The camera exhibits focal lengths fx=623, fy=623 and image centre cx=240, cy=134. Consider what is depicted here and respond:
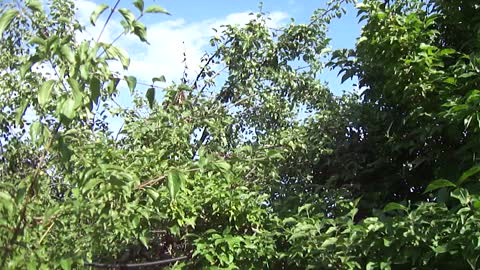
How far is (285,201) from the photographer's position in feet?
14.0

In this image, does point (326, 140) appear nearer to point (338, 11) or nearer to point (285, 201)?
point (285, 201)

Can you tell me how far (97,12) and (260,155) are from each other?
99.1 inches

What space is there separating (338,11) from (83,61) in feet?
13.6

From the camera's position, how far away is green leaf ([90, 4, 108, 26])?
1.78m

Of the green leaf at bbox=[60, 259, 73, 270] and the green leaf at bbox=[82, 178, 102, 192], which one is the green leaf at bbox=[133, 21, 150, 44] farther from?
the green leaf at bbox=[60, 259, 73, 270]

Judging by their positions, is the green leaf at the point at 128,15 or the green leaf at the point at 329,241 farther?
the green leaf at the point at 329,241

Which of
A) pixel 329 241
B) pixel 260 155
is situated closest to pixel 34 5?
pixel 329 241

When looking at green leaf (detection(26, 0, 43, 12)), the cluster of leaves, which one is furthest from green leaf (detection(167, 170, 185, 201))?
green leaf (detection(26, 0, 43, 12))

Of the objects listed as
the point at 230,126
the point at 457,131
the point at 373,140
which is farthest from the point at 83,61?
the point at 230,126

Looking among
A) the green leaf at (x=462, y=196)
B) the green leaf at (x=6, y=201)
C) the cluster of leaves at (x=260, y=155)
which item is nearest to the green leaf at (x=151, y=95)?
the cluster of leaves at (x=260, y=155)

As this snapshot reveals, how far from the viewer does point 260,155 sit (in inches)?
165

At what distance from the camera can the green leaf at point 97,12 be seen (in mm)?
1776

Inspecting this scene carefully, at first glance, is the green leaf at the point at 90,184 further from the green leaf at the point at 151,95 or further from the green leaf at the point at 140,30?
the green leaf at the point at 140,30

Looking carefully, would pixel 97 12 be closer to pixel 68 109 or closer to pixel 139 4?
pixel 139 4
